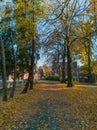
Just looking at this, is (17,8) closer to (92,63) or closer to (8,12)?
(8,12)

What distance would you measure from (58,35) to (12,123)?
2211cm

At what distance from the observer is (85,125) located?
408 inches

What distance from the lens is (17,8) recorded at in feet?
73.6

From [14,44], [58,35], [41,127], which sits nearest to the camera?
[41,127]

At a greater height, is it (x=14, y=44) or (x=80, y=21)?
(x=80, y=21)

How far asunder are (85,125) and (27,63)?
104 ft

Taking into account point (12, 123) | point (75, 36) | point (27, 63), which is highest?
point (75, 36)

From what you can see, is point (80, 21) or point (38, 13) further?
point (80, 21)

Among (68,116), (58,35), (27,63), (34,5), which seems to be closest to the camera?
(68,116)

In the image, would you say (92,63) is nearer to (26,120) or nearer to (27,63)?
(27,63)

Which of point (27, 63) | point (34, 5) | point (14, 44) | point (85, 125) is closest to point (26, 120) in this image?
point (85, 125)

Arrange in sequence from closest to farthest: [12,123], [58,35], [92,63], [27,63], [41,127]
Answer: [41,127], [12,123], [58,35], [27,63], [92,63]

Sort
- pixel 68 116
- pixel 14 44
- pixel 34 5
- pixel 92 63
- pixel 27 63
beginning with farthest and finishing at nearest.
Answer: pixel 92 63 → pixel 27 63 → pixel 14 44 → pixel 34 5 → pixel 68 116

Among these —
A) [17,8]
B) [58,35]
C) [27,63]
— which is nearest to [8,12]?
[17,8]
